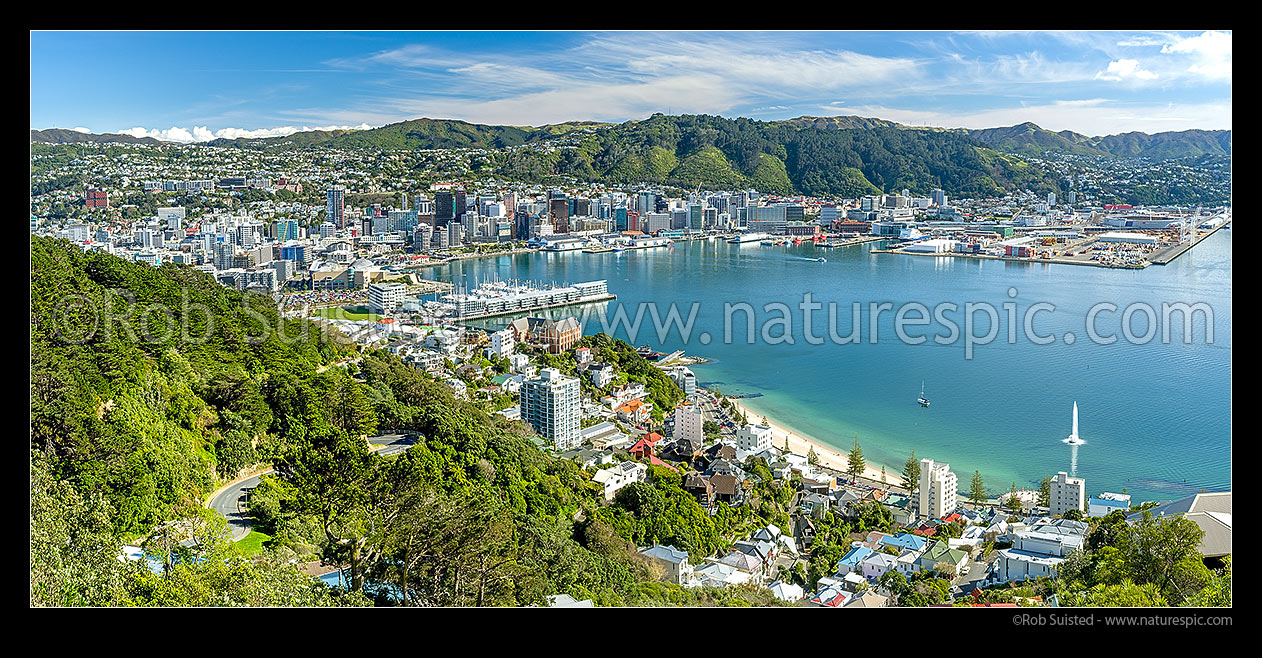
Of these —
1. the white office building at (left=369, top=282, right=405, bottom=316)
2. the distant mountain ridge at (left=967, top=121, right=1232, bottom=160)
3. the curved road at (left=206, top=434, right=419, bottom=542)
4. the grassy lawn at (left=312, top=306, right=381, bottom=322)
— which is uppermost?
the distant mountain ridge at (left=967, top=121, right=1232, bottom=160)

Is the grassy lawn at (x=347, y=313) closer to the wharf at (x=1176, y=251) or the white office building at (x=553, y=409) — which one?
the white office building at (x=553, y=409)

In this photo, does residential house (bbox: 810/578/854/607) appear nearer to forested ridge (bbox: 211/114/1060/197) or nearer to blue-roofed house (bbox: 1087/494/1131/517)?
blue-roofed house (bbox: 1087/494/1131/517)

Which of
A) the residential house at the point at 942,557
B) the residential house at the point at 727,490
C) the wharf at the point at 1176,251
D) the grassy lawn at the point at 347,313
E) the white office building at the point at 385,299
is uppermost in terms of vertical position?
the wharf at the point at 1176,251

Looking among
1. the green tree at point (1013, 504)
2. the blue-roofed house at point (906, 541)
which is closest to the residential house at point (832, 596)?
the blue-roofed house at point (906, 541)

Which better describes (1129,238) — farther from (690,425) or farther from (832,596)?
(832,596)

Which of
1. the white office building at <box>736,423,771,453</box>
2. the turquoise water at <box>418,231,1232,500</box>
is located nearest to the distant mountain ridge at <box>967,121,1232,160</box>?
the turquoise water at <box>418,231,1232,500</box>
